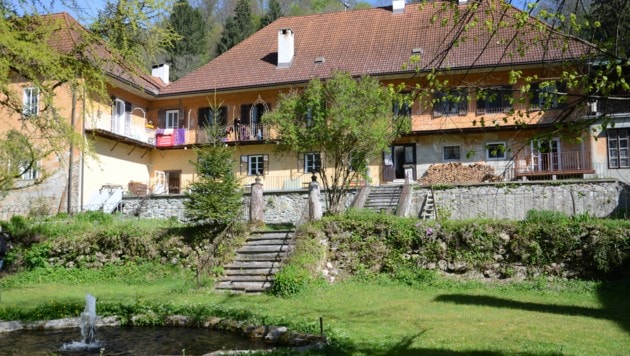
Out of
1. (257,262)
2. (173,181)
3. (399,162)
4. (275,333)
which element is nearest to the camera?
(275,333)

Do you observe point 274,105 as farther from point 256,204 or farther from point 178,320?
point 178,320

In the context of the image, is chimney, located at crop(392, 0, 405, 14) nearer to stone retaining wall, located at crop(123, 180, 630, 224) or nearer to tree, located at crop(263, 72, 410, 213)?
stone retaining wall, located at crop(123, 180, 630, 224)

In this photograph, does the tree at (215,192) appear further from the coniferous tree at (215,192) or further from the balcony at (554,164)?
the balcony at (554,164)

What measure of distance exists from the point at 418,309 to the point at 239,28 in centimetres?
4455

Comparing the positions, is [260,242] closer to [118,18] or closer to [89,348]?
[89,348]

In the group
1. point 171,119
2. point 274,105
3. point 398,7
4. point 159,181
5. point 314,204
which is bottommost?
point 314,204

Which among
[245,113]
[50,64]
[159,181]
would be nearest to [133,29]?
[50,64]

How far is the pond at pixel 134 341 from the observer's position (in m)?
8.78

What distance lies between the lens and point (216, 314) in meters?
10.8

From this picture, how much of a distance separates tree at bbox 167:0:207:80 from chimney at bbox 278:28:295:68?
20566 millimetres

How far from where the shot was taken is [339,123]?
64.5 ft

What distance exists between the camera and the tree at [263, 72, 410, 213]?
19.9 metres

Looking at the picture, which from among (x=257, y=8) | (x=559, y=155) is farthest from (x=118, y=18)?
(x=257, y=8)

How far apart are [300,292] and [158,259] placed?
617cm
